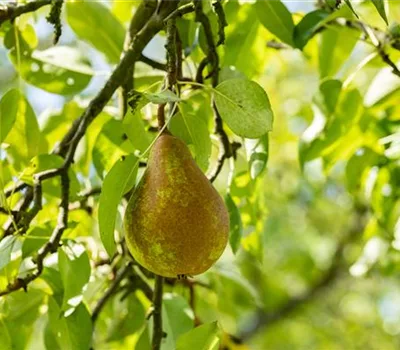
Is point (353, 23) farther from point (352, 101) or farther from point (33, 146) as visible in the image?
point (33, 146)

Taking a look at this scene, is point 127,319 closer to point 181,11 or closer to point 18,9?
point 18,9

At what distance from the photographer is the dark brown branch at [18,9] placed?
104 cm

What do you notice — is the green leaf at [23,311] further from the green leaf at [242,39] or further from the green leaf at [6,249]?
the green leaf at [242,39]

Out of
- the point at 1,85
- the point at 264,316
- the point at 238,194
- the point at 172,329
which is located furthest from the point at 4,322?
the point at 264,316

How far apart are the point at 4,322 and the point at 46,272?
0.27 ft

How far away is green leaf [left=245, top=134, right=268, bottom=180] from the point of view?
3.26 ft

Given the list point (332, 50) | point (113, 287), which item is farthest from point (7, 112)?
point (332, 50)

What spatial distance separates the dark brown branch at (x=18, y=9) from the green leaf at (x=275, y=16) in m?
0.26

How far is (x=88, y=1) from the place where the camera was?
124 centimetres

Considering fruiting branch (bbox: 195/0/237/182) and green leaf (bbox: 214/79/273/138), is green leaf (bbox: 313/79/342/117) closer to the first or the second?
fruiting branch (bbox: 195/0/237/182)

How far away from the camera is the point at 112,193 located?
2.72 ft

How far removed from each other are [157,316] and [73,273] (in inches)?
4.2

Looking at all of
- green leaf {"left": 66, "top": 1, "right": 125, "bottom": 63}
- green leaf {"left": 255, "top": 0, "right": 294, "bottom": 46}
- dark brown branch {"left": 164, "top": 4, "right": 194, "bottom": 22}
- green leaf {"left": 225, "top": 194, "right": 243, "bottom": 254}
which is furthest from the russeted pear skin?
green leaf {"left": 66, "top": 1, "right": 125, "bottom": 63}

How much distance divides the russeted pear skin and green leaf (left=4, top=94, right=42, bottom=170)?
331mm
